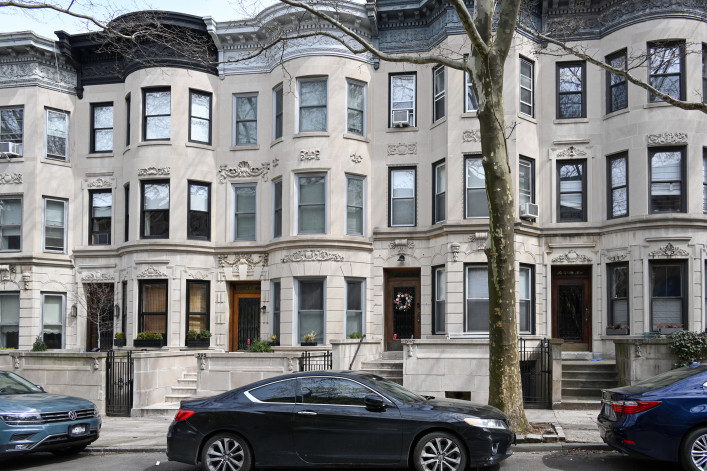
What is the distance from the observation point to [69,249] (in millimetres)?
24266

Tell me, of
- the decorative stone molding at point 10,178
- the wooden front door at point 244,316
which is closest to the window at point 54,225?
the decorative stone molding at point 10,178

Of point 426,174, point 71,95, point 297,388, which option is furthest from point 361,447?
point 71,95

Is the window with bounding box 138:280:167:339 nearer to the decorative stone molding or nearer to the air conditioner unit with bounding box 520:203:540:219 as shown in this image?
the decorative stone molding

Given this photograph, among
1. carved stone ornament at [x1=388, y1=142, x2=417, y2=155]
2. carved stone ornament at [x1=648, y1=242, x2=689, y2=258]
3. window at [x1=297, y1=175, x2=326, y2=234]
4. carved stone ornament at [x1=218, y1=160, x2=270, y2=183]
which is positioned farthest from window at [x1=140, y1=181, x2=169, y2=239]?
carved stone ornament at [x1=648, y1=242, x2=689, y2=258]

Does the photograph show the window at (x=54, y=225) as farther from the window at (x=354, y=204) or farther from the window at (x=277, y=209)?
the window at (x=354, y=204)

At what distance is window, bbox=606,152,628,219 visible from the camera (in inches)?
809

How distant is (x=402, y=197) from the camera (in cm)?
2236

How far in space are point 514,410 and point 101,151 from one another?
17.8 meters

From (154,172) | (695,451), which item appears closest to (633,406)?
(695,451)

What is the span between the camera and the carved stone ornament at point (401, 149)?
874 inches

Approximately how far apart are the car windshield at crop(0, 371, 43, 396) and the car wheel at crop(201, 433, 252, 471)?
Result: 15.8 feet

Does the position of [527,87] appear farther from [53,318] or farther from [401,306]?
[53,318]

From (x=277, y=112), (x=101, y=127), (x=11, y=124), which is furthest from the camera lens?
(x=101, y=127)

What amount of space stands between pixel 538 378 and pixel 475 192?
5.70m
